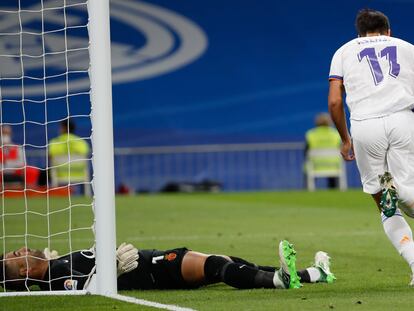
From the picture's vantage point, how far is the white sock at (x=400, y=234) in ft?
25.1

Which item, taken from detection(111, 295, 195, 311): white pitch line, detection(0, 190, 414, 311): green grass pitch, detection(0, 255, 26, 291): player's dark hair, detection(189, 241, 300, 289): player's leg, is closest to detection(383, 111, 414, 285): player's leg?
detection(0, 190, 414, 311): green grass pitch

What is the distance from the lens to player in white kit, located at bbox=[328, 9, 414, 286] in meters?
7.58

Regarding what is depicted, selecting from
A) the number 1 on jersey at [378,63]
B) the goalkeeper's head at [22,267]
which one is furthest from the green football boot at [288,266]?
the goalkeeper's head at [22,267]

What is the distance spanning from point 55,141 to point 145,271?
18.1 metres

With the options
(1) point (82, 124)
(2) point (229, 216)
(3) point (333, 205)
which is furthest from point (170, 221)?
(1) point (82, 124)

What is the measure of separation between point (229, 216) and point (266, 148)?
34.6ft

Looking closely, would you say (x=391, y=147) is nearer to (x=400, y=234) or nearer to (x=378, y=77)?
(x=378, y=77)

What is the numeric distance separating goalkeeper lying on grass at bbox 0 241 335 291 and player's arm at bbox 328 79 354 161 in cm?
97

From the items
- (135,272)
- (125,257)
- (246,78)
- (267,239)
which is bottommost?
(267,239)

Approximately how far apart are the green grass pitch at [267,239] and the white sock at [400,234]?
9.9 inches

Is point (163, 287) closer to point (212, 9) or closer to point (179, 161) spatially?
point (179, 161)

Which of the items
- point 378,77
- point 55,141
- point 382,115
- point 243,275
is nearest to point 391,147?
point 382,115

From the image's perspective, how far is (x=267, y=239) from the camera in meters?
12.6

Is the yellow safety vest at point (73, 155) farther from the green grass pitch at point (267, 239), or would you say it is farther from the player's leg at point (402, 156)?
the player's leg at point (402, 156)
